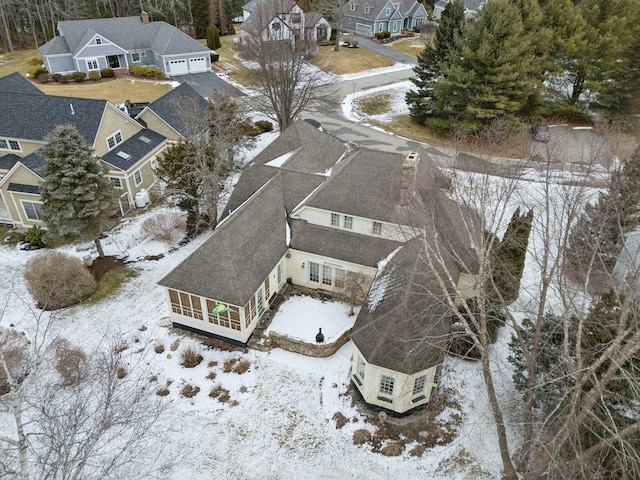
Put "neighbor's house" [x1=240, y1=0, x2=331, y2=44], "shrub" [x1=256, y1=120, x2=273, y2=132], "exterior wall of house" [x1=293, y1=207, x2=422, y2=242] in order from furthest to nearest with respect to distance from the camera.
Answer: "shrub" [x1=256, y1=120, x2=273, y2=132] < "neighbor's house" [x1=240, y1=0, x2=331, y2=44] < "exterior wall of house" [x1=293, y1=207, x2=422, y2=242]

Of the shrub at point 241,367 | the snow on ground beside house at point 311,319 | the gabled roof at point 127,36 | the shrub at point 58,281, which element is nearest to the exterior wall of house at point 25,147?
the shrub at point 58,281

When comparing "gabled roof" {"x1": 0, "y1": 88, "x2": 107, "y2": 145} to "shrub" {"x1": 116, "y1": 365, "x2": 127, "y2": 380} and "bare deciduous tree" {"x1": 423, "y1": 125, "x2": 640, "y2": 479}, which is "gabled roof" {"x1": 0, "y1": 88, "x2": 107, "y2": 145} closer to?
"shrub" {"x1": 116, "y1": 365, "x2": 127, "y2": 380}

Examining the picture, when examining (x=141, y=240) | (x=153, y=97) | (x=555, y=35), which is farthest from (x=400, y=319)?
(x=153, y=97)

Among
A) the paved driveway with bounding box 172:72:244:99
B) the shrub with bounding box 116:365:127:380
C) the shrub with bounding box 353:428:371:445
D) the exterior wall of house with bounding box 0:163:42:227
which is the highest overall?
the paved driveway with bounding box 172:72:244:99

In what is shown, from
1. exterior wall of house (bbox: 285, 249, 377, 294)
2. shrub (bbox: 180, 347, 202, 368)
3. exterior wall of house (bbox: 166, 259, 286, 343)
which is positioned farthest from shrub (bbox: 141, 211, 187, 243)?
shrub (bbox: 180, 347, 202, 368)

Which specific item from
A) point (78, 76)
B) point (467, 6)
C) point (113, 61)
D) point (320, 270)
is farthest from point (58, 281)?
point (467, 6)

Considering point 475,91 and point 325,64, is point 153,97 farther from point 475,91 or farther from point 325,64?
point 475,91

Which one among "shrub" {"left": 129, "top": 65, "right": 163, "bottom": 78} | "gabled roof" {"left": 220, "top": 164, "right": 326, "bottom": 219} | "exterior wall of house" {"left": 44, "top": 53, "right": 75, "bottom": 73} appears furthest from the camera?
"shrub" {"left": 129, "top": 65, "right": 163, "bottom": 78}

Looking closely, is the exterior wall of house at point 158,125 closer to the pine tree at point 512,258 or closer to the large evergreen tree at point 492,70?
the large evergreen tree at point 492,70
